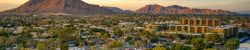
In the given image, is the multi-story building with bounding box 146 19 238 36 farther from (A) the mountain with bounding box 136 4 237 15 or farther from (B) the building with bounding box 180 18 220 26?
(A) the mountain with bounding box 136 4 237 15

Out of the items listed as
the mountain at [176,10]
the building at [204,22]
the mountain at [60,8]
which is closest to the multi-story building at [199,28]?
the building at [204,22]

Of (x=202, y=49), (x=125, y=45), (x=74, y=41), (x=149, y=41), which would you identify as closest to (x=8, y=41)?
(x=74, y=41)

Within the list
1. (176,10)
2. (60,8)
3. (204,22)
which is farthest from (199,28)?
(176,10)

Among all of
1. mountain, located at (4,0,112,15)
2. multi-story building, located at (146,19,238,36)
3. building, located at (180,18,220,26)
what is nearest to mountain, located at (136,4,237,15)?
mountain, located at (4,0,112,15)

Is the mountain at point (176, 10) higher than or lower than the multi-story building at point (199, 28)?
lower

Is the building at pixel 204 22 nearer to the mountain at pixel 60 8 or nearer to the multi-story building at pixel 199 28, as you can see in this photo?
the multi-story building at pixel 199 28
